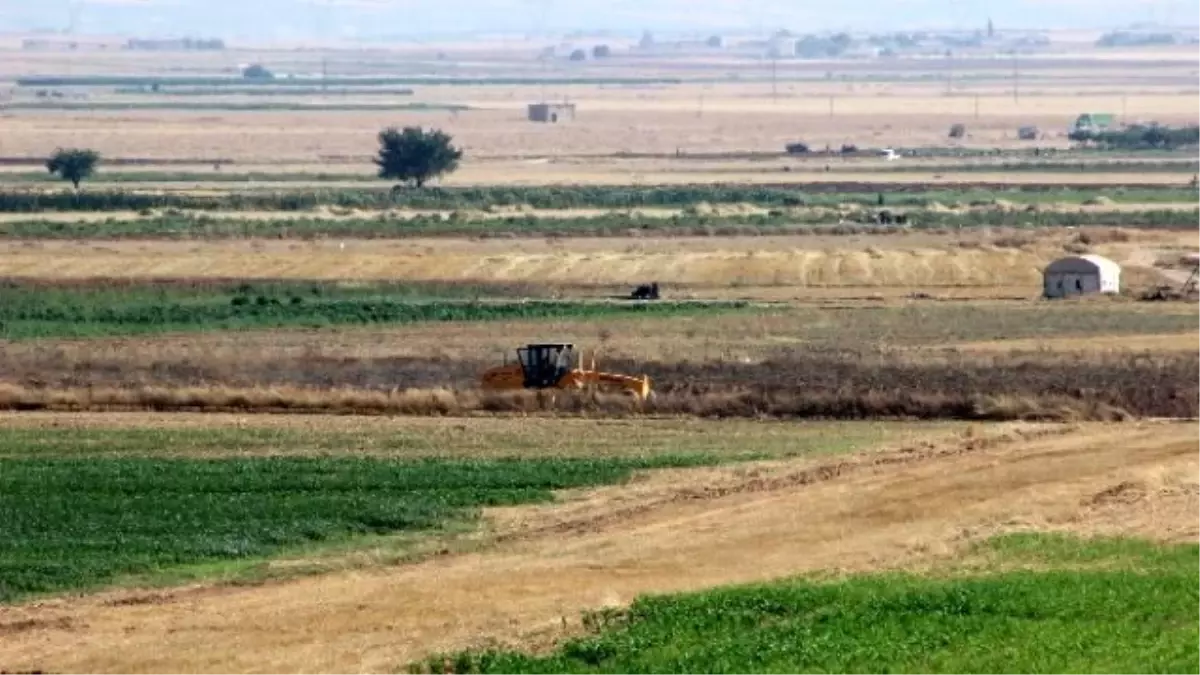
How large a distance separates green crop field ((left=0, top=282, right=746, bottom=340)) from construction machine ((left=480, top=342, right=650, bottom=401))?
14.9 meters

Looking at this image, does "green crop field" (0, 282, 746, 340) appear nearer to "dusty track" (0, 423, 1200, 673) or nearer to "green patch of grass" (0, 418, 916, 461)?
"green patch of grass" (0, 418, 916, 461)

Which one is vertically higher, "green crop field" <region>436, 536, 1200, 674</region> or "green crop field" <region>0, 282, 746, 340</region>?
"green crop field" <region>436, 536, 1200, 674</region>

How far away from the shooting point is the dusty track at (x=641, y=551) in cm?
2386

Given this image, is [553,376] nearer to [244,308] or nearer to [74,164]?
[244,308]

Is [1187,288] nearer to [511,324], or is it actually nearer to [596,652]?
[511,324]

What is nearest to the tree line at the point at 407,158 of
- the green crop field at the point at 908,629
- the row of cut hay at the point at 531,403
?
the row of cut hay at the point at 531,403

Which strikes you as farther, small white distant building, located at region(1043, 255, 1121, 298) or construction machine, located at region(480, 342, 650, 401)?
small white distant building, located at region(1043, 255, 1121, 298)

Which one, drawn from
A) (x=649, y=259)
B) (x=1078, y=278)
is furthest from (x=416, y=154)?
(x=1078, y=278)

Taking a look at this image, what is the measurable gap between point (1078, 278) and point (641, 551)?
42449 mm

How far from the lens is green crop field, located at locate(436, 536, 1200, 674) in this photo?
20.9 metres

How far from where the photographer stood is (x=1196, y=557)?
27.3 meters

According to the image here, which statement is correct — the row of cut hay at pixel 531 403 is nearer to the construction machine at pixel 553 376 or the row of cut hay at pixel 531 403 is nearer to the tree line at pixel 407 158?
the construction machine at pixel 553 376

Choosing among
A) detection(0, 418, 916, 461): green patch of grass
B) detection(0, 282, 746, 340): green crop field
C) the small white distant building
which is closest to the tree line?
detection(0, 282, 746, 340): green crop field

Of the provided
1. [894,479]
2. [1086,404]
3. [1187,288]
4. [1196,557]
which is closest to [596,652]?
[1196,557]
